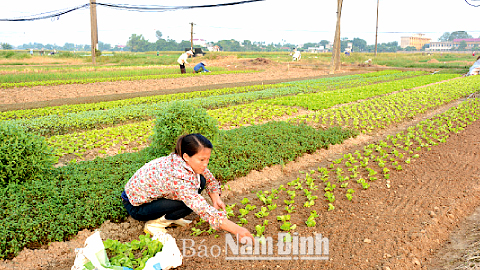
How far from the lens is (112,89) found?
681 inches

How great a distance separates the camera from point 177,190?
361 centimetres

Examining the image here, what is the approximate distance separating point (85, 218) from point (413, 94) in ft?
47.0

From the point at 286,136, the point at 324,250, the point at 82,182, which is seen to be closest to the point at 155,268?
the point at 324,250

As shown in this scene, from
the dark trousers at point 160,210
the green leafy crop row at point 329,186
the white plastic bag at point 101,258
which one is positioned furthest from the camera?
the green leafy crop row at point 329,186

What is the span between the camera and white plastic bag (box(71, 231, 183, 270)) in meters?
3.20

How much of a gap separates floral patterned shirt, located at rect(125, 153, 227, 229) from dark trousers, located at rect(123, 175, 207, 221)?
0.18 feet

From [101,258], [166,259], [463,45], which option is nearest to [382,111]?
[166,259]

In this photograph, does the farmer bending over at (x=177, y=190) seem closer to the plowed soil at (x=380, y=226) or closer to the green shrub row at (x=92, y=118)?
the plowed soil at (x=380, y=226)

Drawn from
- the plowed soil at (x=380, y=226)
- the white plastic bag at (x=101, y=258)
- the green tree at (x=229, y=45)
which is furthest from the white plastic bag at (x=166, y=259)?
the green tree at (x=229, y=45)

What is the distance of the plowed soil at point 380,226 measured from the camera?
3.59 m

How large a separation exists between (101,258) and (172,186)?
0.90 meters

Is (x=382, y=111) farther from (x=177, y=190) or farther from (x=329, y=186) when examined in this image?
(x=177, y=190)

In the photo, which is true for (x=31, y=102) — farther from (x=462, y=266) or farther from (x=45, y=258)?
(x=462, y=266)

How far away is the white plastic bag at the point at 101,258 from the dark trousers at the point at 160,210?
25.0 inches
